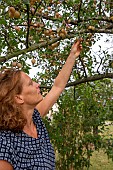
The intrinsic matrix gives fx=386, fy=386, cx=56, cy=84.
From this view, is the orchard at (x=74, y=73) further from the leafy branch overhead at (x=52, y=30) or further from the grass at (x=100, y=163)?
the grass at (x=100, y=163)

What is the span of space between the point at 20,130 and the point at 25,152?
0.13m

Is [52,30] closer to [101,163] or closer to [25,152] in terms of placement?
[25,152]

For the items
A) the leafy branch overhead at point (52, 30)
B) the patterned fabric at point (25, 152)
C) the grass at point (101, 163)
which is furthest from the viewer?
the grass at point (101, 163)

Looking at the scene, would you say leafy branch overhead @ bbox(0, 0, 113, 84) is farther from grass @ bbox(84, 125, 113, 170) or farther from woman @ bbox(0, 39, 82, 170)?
grass @ bbox(84, 125, 113, 170)

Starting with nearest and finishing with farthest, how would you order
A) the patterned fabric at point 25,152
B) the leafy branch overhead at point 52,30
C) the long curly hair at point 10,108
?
1. the patterned fabric at point 25,152
2. the long curly hair at point 10,108
3. the leafy branch overhead at point 52,30

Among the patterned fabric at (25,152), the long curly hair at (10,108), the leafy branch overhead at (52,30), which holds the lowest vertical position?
the patterned fabric at (25,152)

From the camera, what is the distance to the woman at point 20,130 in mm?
1940

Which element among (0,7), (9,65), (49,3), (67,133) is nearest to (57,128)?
(67,133)

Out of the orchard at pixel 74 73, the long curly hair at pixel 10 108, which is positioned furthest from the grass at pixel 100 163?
the long curly hair at pixel 10 108

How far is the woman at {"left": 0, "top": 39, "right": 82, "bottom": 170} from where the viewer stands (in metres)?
1.94

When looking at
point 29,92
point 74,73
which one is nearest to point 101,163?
point 74,73

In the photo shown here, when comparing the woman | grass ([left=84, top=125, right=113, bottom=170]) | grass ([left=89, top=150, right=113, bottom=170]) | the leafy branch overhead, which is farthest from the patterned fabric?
grass ([left=89, top=150, right=113, bottom=170])

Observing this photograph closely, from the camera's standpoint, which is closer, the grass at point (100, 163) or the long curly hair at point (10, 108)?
the long curly hair at point (10, 108)

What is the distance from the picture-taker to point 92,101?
5.77 m
